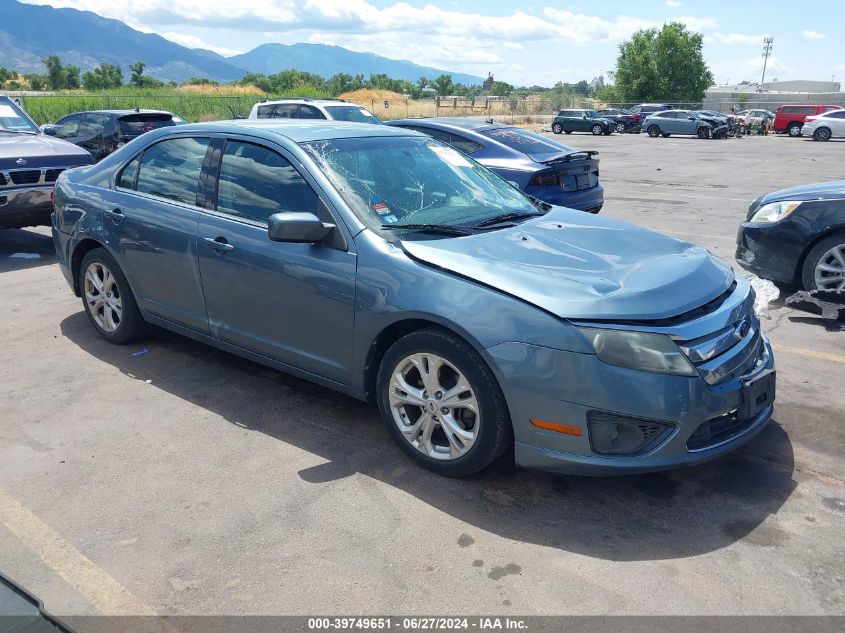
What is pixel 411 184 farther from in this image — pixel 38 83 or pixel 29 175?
pixel 38 83

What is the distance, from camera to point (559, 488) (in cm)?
356

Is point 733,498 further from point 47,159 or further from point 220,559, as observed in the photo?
point 47,159

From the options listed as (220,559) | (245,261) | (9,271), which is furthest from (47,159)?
(220,559)

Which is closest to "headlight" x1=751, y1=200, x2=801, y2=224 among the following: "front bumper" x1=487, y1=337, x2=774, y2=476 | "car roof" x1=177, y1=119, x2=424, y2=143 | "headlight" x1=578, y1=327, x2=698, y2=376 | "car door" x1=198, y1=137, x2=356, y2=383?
"car roof" x1=177, y1=119, x2=424, y2=143

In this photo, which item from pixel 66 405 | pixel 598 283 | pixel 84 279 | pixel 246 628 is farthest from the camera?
pixel 84 279

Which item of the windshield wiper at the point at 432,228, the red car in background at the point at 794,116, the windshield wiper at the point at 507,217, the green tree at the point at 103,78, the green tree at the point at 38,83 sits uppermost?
the green tree at the point at 103,78

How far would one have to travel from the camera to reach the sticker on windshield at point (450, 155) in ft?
15.4

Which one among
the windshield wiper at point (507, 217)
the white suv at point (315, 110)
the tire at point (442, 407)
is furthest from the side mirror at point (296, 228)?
the white suv at point (315, 110)

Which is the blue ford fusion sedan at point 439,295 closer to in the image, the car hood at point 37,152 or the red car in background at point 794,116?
the car hood at point 37,152

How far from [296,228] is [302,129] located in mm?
1024

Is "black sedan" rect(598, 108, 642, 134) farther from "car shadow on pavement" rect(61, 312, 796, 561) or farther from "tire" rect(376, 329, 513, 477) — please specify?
"tire" rect(376, 329, 513, 477)

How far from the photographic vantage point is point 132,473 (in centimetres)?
370

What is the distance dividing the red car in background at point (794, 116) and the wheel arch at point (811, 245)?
1497 inches

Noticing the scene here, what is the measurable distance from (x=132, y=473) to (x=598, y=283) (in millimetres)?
2520
